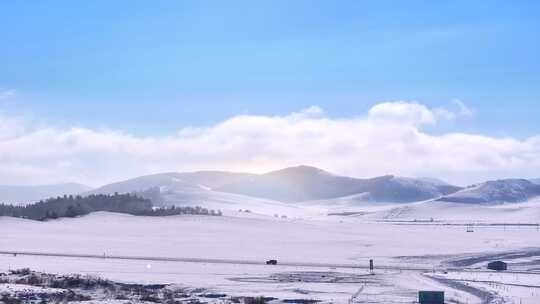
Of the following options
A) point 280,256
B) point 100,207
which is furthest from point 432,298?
point 100,207

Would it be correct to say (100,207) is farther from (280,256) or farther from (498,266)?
(498,266)

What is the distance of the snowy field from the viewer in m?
39.9

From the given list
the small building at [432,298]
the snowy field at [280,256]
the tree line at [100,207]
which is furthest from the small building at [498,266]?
the tree line at [100,207]


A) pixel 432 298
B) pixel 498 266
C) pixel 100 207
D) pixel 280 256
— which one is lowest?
pixel 432 298

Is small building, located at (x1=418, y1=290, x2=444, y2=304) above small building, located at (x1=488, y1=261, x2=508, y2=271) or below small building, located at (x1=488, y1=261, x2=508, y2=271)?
below

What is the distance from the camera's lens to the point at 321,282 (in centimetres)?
4338

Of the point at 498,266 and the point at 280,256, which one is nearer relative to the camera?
the point at 498,266

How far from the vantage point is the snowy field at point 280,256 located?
131ft

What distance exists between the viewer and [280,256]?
65938 mm

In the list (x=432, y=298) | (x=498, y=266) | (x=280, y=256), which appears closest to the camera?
(x=432, y=298)

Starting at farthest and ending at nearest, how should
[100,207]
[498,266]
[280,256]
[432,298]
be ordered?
→ [100,207]
[280,256]
[498,266]
[432,298]

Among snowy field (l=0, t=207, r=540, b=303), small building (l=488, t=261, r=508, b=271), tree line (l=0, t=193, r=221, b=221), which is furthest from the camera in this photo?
tree line (l=0, t=193, r=221, b=221)

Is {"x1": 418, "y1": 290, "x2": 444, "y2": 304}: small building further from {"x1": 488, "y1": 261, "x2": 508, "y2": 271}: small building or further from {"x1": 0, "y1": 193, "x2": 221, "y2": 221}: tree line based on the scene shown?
{"x1": 0, "y1": 193, "x2": 221, "y2": 221}: tree line

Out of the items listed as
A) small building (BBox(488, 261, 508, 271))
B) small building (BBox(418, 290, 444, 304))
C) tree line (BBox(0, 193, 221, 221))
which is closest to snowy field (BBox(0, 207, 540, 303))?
small building (BBox(488, 261, 508, 271))
